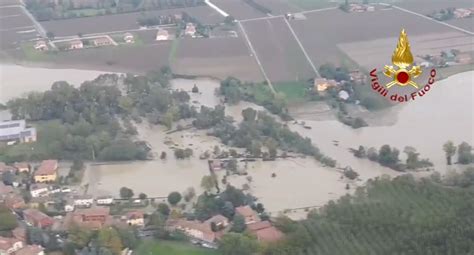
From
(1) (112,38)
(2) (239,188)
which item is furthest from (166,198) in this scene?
(1) (112,38)

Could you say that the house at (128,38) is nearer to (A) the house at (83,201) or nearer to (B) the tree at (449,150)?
(A) the house at (83,201)

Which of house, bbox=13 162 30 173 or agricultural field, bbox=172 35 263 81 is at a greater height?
agricultural field, bbox=172 35 263 81

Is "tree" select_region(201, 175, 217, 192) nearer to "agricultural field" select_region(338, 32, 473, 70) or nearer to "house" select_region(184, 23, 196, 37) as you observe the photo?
"agricultural field" select_region(338, 32, 473, 70)

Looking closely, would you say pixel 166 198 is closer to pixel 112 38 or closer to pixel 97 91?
pixel 97 91

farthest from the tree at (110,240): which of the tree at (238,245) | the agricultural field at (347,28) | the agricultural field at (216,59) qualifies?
the agricultural field at (347,28)

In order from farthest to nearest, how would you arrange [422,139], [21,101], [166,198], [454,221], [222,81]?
[222,81] → [21,101] → [422,139] → [166,198] → [454,221]

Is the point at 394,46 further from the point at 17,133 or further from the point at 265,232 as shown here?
the point at 265,232

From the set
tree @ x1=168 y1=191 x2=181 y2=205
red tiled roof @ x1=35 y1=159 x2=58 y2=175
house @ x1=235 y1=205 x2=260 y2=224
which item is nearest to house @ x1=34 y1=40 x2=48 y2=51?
red tiled roof @ x1=35 y1=159 x2=58 y2=175
